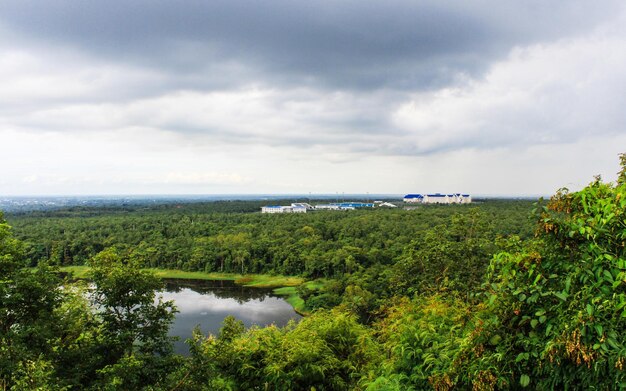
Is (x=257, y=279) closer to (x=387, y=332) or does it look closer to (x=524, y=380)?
(x=387, y=332)

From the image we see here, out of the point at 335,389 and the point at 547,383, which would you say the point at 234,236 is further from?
the point at 547,383

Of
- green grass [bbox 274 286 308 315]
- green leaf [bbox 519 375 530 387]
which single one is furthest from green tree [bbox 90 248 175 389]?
green grass [bbox 274 286 308 315]

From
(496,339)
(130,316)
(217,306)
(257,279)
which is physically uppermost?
(496,339)

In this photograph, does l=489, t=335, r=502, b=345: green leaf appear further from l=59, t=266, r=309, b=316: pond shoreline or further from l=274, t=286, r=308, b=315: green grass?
l=59, t=266, r=309, b=316: pond shoreline

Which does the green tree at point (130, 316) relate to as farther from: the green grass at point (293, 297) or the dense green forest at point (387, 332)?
the green grass at point (293, 297)

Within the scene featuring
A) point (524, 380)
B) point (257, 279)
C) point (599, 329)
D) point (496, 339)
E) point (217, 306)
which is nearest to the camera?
point (599, 329)

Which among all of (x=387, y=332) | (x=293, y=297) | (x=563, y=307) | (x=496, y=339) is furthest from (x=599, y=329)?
(x=293, y=297)

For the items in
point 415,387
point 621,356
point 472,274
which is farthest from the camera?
point 472,274

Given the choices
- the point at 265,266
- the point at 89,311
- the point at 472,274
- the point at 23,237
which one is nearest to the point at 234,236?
the point at 265,266
